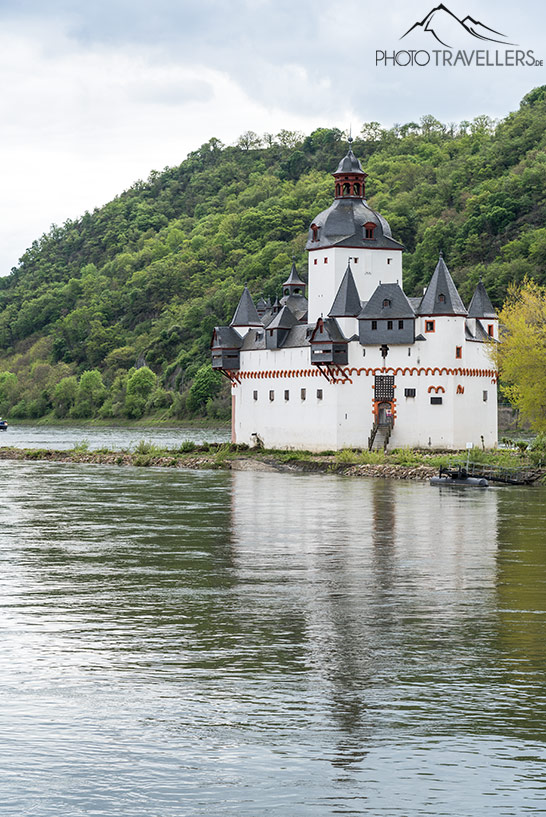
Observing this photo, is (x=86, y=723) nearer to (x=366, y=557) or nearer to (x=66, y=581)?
(x=66, y=581)

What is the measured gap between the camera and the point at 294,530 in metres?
35.8

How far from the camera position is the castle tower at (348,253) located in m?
76.3

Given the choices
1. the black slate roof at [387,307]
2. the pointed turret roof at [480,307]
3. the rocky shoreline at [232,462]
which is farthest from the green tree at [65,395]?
the black slate roof at [387,307]

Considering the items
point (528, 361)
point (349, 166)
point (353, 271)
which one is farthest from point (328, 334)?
point (528, 361)

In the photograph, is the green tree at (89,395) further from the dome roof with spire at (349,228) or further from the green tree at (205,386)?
the dome roof with spire at (349,228)

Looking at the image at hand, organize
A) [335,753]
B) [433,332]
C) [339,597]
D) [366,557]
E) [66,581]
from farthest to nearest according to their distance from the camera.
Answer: [433,332] < [366,557] < [66,581] < [339,597] < [335,753]

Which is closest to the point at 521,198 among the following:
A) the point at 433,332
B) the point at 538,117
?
the point at 538,117

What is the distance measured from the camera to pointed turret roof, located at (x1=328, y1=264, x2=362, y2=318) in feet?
242

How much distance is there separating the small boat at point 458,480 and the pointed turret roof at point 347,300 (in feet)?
62.5

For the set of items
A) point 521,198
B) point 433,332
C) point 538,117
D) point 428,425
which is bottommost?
point 428,425

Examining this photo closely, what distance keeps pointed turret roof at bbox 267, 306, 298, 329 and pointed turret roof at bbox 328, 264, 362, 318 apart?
491cm

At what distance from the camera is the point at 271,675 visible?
1647 centimetres

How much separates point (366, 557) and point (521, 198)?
110 meters

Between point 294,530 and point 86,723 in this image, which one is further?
point 294,530
